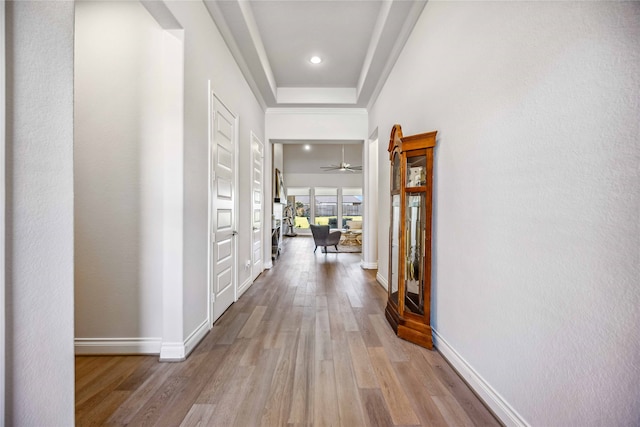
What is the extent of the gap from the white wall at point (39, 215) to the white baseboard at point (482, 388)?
1.92 meters

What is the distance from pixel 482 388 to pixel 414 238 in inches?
45.2

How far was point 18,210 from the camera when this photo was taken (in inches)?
34.1

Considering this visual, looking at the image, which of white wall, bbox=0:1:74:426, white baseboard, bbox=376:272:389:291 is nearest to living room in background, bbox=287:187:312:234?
white baseboard, bbox=376:272:389:291

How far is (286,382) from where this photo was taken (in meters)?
1.80

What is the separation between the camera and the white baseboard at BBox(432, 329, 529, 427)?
1.41m

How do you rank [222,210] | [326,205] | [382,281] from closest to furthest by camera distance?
[222,210], [382,281], [326,205]

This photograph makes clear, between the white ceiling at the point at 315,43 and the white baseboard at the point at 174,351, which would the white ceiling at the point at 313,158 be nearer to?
the white ceiling at the point at 315,43

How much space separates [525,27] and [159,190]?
95.4 inches

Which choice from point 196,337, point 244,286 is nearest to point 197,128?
point 196,337

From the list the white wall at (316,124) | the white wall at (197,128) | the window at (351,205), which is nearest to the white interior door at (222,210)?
the white wall at (197,128)

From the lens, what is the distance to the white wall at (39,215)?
86cm

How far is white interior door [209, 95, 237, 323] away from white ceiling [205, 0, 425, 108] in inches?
32.3

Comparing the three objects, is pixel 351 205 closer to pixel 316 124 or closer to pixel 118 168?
pixel 316 124

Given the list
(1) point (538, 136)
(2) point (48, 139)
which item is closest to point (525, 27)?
(1) point (538, 136)
